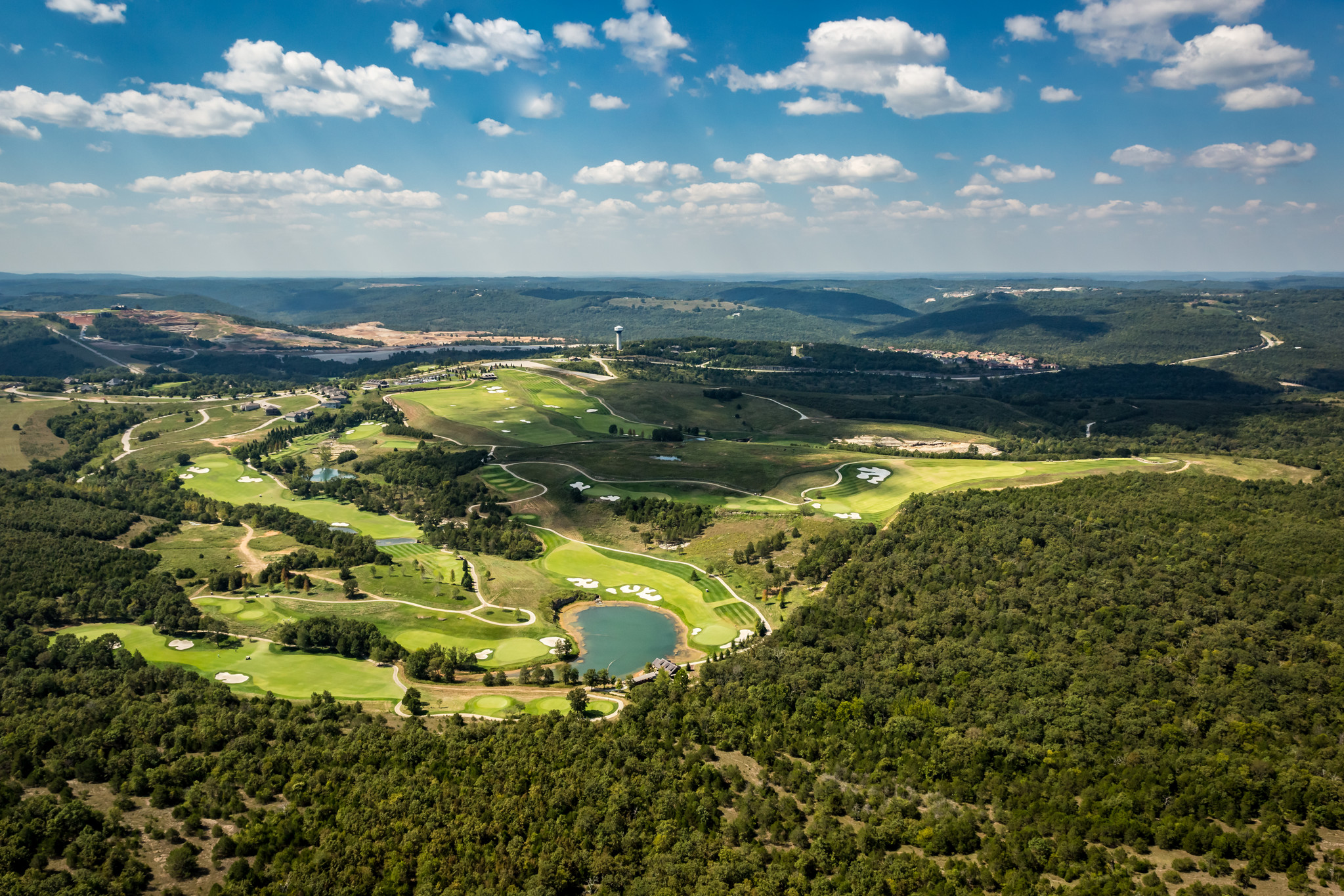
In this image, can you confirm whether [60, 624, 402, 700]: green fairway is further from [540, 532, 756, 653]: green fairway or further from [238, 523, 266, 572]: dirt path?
[540, 532, 756, 653]: green fairway

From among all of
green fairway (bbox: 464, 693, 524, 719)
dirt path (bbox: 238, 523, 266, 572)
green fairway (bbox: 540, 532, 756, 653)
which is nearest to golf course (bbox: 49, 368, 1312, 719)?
green fairway (bbox: 464, 693, 524, 719)

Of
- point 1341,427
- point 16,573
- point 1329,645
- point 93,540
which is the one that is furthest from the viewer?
point 1341,427

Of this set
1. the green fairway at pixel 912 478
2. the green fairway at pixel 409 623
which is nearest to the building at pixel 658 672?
the green fairway at pixel 409 623

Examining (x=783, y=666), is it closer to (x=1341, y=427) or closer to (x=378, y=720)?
(x=378, y=720)

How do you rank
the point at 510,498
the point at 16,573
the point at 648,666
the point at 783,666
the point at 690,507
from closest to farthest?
the point at 783,666 → the point at 648,666 → the point at 16,573 → the point at 690,507 → the point at 510,498

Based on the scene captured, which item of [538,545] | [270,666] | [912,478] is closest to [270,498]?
[538,545]

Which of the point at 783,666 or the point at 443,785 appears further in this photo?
the point at 783,666

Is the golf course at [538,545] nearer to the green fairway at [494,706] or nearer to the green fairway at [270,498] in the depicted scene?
the green fairway at [494,706]

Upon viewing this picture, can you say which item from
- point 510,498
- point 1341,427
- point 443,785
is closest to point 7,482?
point 510,498
